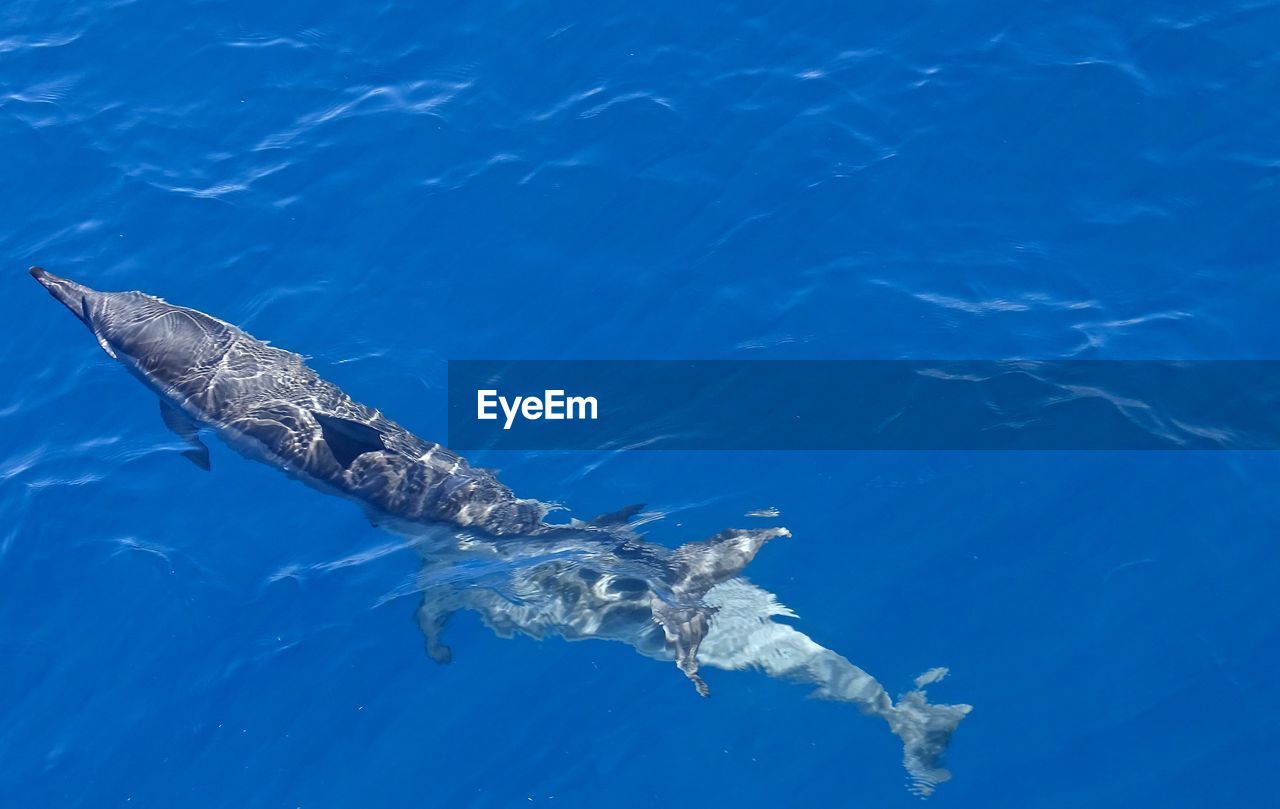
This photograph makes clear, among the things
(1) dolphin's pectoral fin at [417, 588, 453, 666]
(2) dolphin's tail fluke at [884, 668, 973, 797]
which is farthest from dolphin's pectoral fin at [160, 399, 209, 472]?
(2) dolphin's tail fluke at [884, 668, 973, 797]

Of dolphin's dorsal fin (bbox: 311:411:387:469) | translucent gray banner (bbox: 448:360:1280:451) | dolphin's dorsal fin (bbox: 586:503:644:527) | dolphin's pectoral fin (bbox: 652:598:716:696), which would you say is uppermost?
translucent gray banner (bbox: 448:360:1280:451)

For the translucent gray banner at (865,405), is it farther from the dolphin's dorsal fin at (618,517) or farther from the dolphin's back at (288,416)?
the dolphin's dorsal fin at (618,517)

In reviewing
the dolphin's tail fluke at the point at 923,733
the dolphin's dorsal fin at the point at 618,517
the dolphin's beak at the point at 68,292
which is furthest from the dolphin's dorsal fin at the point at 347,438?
the dolphin's tail fluke at the point at 923,733

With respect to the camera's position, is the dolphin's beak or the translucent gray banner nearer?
the translucent gray banner

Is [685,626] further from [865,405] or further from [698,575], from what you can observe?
[865,405]

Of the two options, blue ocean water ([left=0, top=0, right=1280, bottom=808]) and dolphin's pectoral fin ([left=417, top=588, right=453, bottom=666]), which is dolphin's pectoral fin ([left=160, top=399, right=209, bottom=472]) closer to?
blue ocean water ([left=0, top=0, right=1280, bottom=808])

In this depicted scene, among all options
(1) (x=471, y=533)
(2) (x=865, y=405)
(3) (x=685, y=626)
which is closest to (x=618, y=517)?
(3) (x=685, y=626)

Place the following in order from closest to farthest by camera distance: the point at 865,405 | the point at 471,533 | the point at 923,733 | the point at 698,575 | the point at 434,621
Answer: the point at 923,733, the point at 698,575, the point at 434,621, the point at 471,533, the point at 865,405
